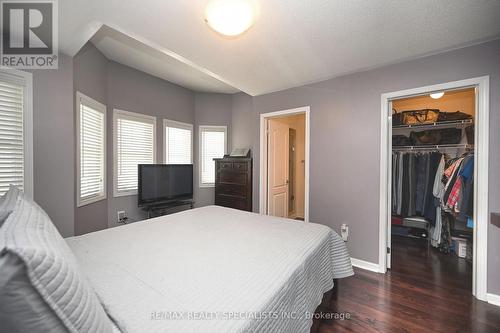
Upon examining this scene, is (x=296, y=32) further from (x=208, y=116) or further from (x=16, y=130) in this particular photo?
(x=208, y=116)

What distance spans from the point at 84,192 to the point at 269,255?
2571 millimetres

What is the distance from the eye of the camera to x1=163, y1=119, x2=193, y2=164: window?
4004 millimetres

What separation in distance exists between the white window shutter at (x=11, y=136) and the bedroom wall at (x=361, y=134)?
3080 mm

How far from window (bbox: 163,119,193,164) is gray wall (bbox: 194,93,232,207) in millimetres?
149

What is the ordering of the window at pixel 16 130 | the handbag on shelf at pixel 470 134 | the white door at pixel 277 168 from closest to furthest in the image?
the window at pixel 16 130, the handbag on shelf at pixel 470 134, the white door at pixel 277 168

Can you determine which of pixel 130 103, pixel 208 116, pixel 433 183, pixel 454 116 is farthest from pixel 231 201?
pixel 454 116

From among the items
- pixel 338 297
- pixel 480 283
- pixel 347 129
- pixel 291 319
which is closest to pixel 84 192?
pixel 291 319

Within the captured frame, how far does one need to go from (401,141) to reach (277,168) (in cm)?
209

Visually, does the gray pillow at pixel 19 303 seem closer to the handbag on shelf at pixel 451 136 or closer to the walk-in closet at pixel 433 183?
the walk-in closet at pixel 433 183

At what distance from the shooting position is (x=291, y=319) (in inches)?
40.1

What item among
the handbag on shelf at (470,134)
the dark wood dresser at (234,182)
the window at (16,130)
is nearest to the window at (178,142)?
the dark wood dresser at (234,182)

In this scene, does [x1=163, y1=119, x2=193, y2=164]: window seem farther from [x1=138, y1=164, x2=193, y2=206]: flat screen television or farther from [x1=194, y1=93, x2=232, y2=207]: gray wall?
[x1=138, y1=164, x2=193, y2=206]: flat screen television

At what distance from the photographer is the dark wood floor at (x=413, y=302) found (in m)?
1.66

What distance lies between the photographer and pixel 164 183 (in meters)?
3.64
